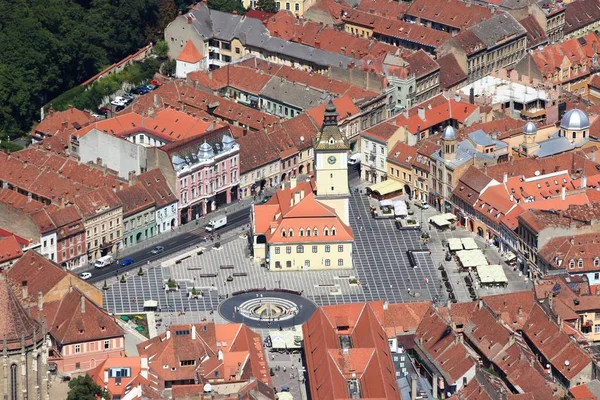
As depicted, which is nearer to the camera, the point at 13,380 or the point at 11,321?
the point at 11,321

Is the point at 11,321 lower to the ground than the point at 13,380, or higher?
higher

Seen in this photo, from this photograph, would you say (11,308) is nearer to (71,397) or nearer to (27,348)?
(27,348)

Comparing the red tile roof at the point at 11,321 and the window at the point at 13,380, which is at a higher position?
the red tile roof at the point at 11,321

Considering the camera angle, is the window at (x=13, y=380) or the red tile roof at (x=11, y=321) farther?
the window at (x=13, y=380)

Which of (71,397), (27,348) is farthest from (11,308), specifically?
(71,397)

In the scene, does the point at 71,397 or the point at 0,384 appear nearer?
the point at 0,384

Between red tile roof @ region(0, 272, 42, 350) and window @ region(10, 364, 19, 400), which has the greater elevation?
red tile roof @ region(0, 272, 42, 350)

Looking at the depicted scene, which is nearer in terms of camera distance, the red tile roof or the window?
the red tile roof

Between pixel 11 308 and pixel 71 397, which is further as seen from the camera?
pixel 71 397
